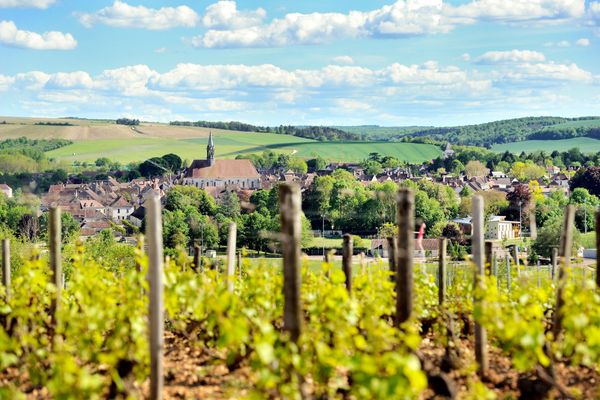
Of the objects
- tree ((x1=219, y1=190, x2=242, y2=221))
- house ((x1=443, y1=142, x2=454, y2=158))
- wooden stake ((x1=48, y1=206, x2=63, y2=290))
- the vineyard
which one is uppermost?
wooden stake ((x1=48, y1=206, x2=63, y2=290))

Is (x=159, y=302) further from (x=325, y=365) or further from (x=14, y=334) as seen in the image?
(x=14, y=334)

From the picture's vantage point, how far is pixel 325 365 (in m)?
5.88

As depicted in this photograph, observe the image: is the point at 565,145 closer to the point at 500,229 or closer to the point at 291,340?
the point at 500,229

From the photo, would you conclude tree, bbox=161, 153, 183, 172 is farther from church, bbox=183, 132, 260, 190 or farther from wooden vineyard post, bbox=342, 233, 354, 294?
wooden vineyard post, bbox=342, 233, 354, 294

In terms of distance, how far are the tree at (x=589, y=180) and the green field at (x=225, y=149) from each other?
67.1 metres

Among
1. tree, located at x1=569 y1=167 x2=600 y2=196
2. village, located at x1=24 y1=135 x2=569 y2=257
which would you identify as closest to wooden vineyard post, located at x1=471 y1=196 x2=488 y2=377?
village, located at x1=24 y1=135 x2=569 y2=257

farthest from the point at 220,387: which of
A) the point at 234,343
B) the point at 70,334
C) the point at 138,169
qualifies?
the point at 138,169

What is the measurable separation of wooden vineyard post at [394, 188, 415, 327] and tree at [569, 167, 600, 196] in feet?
278

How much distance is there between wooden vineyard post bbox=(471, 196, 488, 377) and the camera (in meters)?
7.46

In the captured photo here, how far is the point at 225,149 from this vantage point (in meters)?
167

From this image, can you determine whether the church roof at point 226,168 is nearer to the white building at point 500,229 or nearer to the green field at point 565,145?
the white building at point 500,229

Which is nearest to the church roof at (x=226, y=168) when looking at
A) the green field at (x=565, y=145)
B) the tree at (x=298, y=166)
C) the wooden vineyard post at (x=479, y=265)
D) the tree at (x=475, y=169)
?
the tree at (x=298, y=166)

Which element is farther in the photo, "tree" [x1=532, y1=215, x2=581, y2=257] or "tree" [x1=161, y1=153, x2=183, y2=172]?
"tree" [x1=161, y1=153, x2=183, y2=172]

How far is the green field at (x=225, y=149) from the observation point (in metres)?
155
